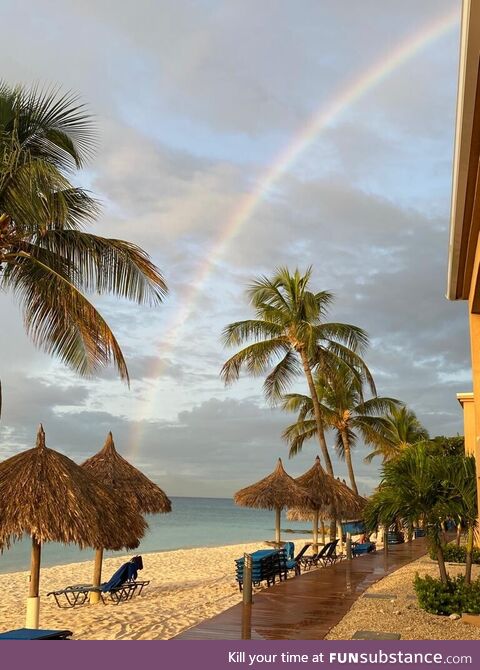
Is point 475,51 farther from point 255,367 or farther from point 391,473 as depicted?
point 255,367

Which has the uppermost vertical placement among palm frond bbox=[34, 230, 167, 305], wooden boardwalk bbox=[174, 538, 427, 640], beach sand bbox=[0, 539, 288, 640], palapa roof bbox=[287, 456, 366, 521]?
palm frond bbox=[34, 230, 167, 305]

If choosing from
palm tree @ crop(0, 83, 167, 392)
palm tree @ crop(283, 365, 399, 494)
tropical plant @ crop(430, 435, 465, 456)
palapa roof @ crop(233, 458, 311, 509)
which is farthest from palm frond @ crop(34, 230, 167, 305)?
palm tree @ crop(283, 365, 399, 494)

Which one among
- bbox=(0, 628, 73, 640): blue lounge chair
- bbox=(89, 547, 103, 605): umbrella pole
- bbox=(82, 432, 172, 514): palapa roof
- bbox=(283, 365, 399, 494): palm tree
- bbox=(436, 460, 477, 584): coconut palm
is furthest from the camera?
bbox=(283, 365, 399, 494): palm tree

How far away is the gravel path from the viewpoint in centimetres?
681

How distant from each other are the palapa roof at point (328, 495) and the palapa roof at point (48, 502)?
438 inches

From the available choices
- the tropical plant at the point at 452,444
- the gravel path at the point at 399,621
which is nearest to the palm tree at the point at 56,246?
the gravel path at the point at 399,621

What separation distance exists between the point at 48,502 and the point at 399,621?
469cm

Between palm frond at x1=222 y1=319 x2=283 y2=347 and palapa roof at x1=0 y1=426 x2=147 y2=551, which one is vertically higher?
palm frond at x1=222 y1=319 x2=283 y2=347

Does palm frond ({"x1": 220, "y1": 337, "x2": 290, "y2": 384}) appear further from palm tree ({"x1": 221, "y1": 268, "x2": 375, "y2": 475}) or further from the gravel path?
the gravel path

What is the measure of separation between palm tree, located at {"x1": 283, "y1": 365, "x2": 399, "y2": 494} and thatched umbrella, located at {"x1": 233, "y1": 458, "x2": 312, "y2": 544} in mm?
6982

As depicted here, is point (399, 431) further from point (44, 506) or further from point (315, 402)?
point (44, 506)

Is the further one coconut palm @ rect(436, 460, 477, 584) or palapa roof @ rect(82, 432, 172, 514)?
palapa roof @ rect(82, 432, 172, 514)

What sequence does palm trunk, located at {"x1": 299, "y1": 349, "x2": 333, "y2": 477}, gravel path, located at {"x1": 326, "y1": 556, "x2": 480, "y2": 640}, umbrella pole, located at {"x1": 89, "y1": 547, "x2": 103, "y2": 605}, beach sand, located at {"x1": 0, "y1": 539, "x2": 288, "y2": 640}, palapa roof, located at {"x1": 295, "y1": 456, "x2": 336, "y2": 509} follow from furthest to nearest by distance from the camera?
palm trunk, located at {"x1": 299, "y1": 349, "x2": 333, "y2": 477} → palapa roof, located at {"x1": 295, "y1": 456, "x2": 336, "y2": 509} → umbrella pole, located at {"x1": 89, "y1": 547, "x2": 103, "y2": 605} → beach sand, located at {"x1": 0, "y1": 539, "x2": 288, "y2": 640} → gravel path, located at {"x1": 326, "y1": 556, "x2": 480, "y2": 640}

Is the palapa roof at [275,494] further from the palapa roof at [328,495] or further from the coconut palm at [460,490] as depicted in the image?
the coconut palm at [460,490]
